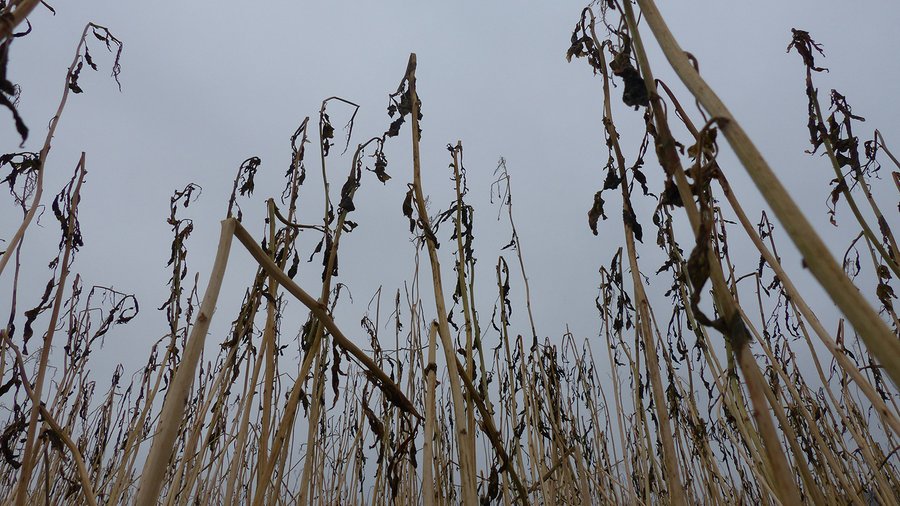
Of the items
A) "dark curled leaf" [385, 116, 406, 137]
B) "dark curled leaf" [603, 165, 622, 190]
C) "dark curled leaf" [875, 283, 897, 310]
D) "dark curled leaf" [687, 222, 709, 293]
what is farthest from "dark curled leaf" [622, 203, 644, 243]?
"dark curled leaf" [875, 283, 897, 310]

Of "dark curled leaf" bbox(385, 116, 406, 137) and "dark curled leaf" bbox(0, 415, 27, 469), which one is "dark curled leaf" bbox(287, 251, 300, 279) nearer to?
"dark curled leaf" bbox(385, 116, 406, 137)

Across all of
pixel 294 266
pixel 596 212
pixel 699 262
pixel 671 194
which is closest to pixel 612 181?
pixel 596 212

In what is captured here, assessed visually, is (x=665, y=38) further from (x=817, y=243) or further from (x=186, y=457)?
(x=186, y=457)

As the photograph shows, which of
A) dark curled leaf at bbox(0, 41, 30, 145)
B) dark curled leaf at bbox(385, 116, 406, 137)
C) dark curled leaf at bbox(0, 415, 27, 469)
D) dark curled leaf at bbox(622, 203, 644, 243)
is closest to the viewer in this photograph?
→ dark curled leaf at bbox(0, 41, 30, 145)

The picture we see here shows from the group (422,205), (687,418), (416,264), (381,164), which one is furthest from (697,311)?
(687,418)

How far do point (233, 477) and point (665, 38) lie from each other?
1.30m

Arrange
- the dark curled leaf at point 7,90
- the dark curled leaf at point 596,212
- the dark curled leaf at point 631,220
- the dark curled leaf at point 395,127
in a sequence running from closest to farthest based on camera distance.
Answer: the dark curled leaf at point 7,90 → the dark curled leaf at point 631,220 → the dark curled leaf at point 596,212 → the dark curled leaf at point 395,127

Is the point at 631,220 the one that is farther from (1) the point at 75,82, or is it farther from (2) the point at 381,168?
(1) the point at 75,82

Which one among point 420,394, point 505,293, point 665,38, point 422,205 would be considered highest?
point 420,394

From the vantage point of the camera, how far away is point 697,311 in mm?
371

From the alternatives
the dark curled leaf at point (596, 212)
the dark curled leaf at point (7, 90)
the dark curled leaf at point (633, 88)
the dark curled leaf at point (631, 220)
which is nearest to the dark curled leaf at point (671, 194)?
the dark curled leaf at point (633, 88)

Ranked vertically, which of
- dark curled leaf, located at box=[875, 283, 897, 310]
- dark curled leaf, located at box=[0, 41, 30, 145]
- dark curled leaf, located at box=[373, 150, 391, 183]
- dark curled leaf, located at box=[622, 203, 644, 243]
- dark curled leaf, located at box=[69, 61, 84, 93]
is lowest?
dark curled leaf, located at box=[0, 41, 30, 145]

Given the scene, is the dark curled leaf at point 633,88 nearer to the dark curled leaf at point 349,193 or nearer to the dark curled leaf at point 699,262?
the dark curled leaf at point 699,262

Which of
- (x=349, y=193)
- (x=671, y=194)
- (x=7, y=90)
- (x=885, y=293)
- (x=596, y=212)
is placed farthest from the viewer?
(x=885, y=293)
